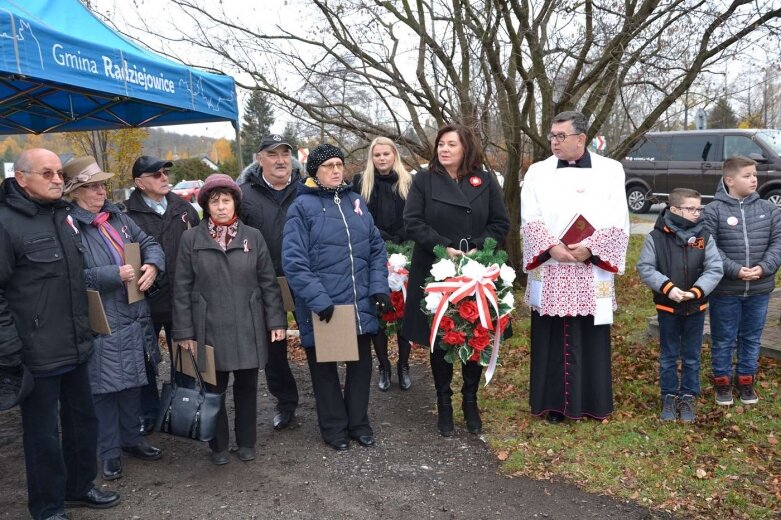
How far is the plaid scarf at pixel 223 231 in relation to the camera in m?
3.98

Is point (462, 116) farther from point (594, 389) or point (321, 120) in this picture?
point (594, 389)

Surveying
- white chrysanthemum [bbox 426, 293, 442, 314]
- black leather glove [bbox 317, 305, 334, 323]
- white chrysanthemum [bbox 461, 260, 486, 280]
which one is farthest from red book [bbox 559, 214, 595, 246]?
black leather glove [bbox 317, 305, 334, 323]

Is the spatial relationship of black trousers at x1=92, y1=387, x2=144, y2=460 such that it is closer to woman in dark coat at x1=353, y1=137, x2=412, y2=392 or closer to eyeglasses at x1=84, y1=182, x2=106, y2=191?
→ eyeglasses at x1=84, y1=182, x2=106, y2=191

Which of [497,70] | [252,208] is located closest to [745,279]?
[497,70]

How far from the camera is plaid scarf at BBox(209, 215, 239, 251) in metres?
3.98

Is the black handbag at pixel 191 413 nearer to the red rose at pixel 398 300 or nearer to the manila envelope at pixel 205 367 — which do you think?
the manila envelope at pixel 205 367

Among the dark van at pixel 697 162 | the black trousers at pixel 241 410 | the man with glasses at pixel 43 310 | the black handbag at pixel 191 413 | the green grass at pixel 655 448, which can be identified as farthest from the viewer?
the dark van at pixel 697 162

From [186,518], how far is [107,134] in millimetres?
11283

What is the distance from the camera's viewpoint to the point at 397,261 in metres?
5.09

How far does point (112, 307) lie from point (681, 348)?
3.78 metres

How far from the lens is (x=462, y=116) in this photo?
707 centimetres

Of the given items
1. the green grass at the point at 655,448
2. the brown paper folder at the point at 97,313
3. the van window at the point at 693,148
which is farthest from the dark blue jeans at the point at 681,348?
the van window at the point at 693,148

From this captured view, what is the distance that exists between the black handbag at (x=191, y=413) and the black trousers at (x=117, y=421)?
0.33 meters

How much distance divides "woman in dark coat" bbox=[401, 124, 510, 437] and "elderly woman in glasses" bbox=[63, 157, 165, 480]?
1.72 m
